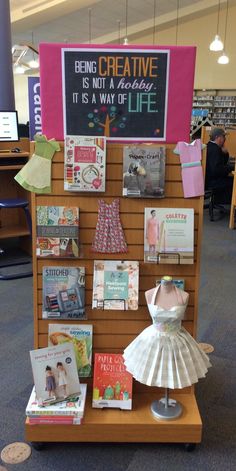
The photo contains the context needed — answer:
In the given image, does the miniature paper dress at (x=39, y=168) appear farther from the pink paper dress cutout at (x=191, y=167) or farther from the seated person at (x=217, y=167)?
the seated person at (x=217, y=167)

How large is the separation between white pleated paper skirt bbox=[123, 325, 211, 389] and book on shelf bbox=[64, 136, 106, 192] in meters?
0.63

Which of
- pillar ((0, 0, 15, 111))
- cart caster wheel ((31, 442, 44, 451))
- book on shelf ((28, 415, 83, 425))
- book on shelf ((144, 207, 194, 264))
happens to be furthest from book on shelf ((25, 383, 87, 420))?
pillar ((0, 0, 15, 111))

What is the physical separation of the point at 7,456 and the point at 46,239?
91cm

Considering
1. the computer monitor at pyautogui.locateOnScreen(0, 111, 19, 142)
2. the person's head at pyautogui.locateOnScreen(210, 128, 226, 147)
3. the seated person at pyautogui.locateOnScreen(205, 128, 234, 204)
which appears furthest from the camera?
the person's head at pyautogui.locateOnScreen(210, 128, 226, 147)

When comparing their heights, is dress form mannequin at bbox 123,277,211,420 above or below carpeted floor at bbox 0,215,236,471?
above

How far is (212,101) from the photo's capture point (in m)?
13.1

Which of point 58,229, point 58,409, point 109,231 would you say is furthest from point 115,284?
point 58,409

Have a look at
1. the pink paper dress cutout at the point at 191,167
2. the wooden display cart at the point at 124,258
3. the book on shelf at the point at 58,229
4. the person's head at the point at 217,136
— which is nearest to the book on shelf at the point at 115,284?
the wooden display cart at the point at 124,258

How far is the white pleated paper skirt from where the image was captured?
1573 millimetres

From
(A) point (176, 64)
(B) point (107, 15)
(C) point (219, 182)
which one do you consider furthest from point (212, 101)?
(A) point (176, 64)

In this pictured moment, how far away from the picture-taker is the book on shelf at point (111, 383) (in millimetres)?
1793

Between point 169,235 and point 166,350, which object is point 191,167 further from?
point 166,350

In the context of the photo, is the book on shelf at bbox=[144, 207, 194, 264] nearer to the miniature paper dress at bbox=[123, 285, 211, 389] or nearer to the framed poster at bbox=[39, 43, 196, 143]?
the miniature paper dress at bbox=[123, 285, 211, 389]

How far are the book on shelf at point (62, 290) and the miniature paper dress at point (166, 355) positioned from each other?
12.9 inches
